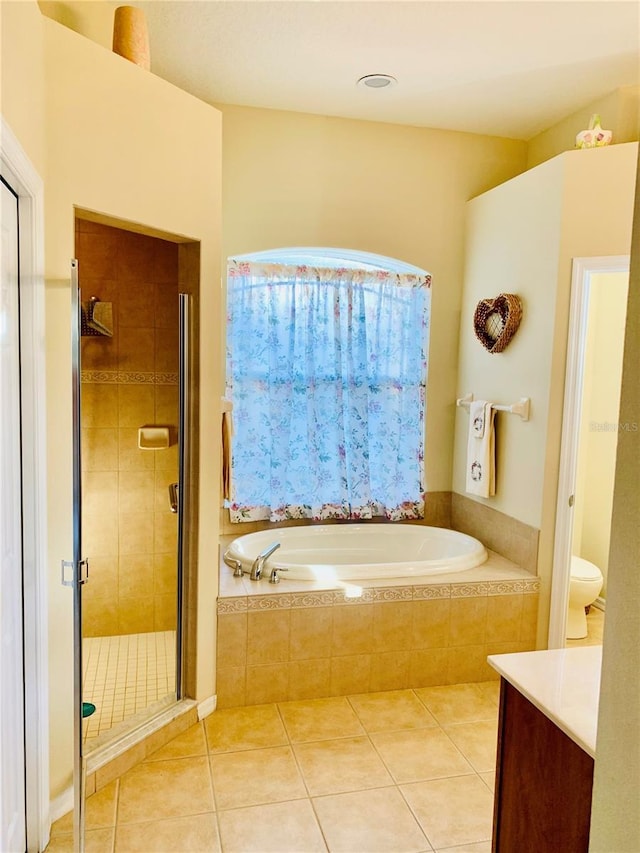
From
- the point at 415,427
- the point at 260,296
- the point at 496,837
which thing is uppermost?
the point at 260,296

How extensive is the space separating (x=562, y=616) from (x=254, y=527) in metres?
1.84

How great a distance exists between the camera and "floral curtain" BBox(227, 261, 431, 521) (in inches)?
150

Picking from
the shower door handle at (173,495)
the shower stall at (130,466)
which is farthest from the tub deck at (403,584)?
the shower door handle at (173,495)

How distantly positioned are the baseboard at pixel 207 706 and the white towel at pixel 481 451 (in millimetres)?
1889

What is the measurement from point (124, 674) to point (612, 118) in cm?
372

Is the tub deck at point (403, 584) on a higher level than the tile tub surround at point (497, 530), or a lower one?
lower

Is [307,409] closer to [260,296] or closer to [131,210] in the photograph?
[260,296]

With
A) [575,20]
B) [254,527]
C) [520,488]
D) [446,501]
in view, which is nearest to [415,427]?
[446,501]

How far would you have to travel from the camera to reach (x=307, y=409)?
3.91 m

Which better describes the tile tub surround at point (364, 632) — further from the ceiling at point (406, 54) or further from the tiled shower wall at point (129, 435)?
the ceiling at point (406, 54)

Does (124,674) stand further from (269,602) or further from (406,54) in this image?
(406,54)

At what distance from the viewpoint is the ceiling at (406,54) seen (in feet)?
8.63

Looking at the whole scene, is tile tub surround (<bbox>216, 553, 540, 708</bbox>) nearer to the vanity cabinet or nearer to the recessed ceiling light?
the vanity cabinet

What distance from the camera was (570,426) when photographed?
3.21 metres
